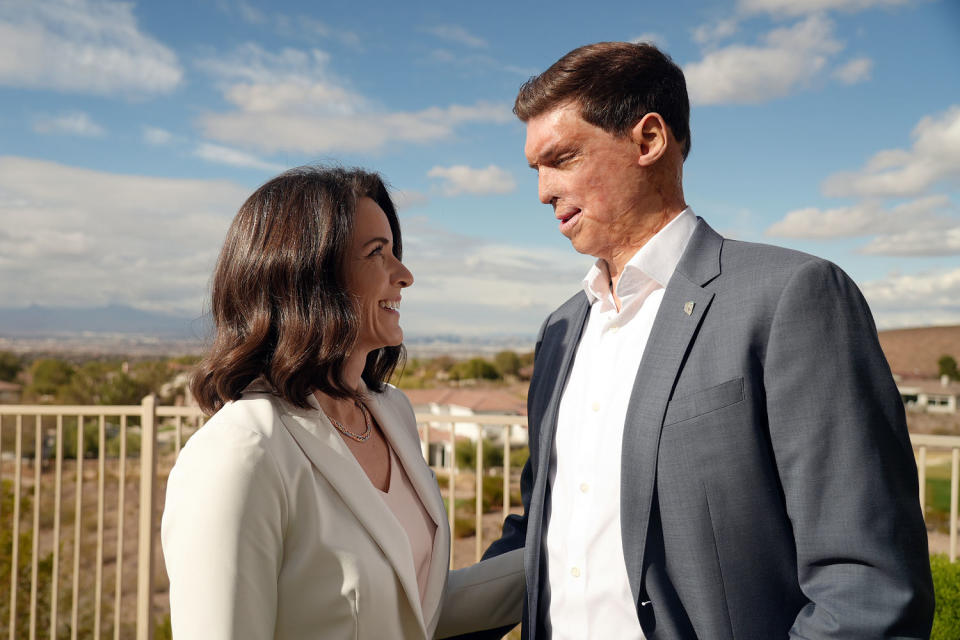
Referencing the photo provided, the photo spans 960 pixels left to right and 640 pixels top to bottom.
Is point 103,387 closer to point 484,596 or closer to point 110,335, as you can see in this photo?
point 484,596

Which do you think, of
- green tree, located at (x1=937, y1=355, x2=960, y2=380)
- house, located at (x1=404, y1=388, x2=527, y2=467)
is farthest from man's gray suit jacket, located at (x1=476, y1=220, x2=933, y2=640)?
green tree, located at (x1=937, y1=355, x2=960, y2=380)

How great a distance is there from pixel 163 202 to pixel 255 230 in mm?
→ 112127

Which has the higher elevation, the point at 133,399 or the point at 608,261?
the point at 608,261

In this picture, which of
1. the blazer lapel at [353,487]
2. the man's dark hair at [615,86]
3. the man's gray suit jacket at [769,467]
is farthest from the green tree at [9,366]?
the man's gray suit jacket at [769,467]

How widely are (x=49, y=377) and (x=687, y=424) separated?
29606mm

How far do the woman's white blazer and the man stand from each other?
0.36 meters

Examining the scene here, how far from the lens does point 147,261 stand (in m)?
109

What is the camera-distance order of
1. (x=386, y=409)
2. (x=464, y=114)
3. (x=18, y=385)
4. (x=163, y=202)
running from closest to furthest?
1. (x=386, y=409)
2. (x=18, y=385)
3. (x=464, y=114)
4. (x=163, y=202)

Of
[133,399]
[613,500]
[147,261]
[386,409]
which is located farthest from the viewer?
[147,261]

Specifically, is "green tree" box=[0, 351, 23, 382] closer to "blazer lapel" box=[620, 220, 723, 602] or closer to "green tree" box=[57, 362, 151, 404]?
"green tree" box=[57, 362, 151, 404]

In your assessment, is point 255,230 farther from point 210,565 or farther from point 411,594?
point 411,594

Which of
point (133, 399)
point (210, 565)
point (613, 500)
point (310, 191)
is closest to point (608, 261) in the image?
point (613, 500)

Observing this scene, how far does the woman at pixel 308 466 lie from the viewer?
1.23 metres

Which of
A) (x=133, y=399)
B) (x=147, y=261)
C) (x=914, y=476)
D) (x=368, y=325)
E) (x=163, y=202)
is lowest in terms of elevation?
(x=133, y=399)
